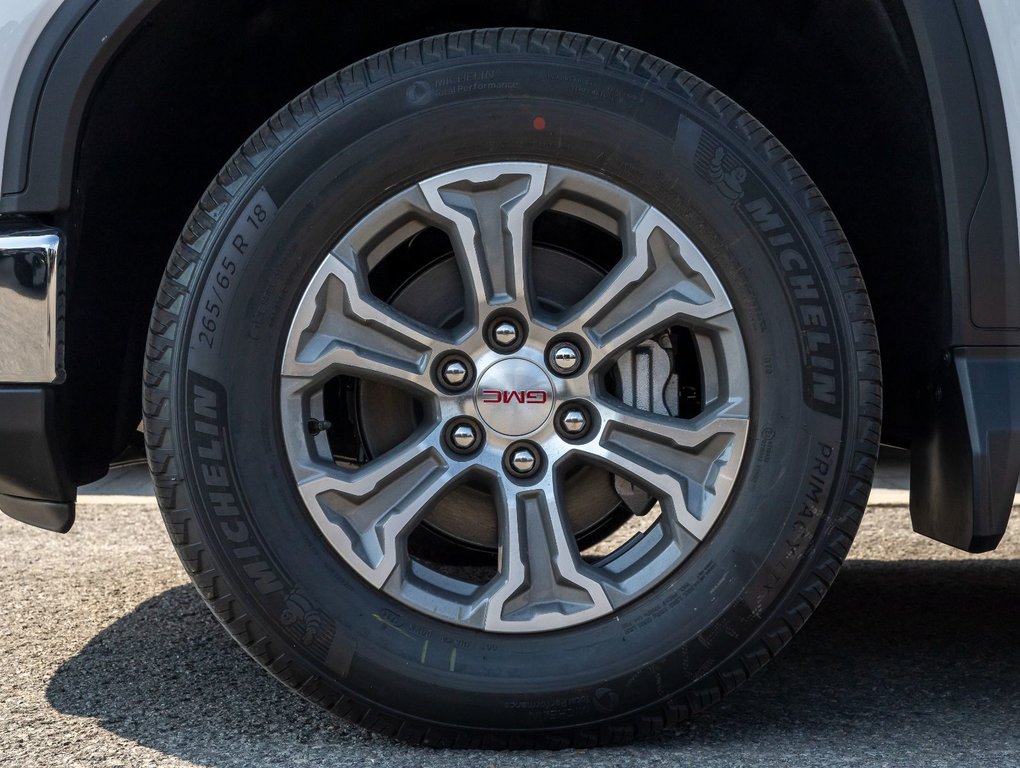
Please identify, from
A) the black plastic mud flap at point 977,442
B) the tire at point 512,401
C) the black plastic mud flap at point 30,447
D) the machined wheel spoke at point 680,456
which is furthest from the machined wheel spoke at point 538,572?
the black plastic mud flap at point 30,447

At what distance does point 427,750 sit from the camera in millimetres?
1734

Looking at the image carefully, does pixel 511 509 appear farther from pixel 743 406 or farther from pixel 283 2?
pixel 283 2

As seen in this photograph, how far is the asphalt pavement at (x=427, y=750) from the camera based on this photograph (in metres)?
1.71

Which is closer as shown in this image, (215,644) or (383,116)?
(383,116)

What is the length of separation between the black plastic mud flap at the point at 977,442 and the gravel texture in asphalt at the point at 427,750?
35cm

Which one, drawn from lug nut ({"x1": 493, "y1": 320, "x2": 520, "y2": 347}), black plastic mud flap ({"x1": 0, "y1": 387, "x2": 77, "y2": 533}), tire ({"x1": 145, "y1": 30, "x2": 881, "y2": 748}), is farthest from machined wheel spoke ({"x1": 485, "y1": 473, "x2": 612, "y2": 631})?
black plastic mud flap ({"x1": 0, "y1": 387, "x2": 77, "y2": 533})

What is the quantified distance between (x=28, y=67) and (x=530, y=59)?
0.78 meters

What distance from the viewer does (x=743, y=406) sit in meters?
1.76

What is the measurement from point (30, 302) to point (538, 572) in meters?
0.90

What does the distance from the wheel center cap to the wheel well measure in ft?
2.16

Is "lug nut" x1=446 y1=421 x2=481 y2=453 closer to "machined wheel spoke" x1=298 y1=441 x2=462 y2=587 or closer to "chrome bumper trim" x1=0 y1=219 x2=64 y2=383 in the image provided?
"machined wheel spoke" x1=298 y1=441 x2=462 y2=587

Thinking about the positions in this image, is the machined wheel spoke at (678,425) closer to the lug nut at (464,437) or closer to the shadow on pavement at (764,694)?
the lug nut at (464,437)

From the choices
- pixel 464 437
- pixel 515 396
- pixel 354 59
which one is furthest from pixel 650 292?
pixel 354 59

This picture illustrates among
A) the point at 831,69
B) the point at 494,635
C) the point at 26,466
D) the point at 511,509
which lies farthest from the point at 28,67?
the point at 831,69
